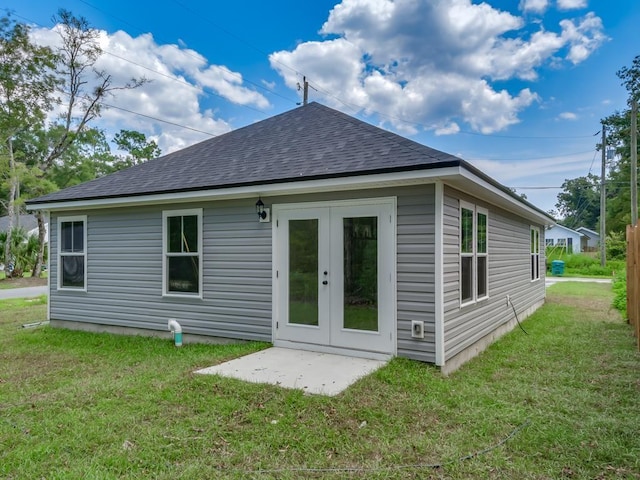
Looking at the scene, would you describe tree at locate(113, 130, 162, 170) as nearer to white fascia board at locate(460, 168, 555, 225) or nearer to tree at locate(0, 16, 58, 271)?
tree at locate(0, 16, 58, 271)

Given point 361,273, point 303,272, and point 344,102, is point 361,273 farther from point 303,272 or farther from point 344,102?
point 344,102

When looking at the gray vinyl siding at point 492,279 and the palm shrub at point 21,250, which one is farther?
the palm shrub at point 21,250

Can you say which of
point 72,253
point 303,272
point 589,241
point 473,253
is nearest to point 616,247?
point 589,241

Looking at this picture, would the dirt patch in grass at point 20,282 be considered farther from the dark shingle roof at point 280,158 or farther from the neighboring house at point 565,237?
the neighboring house at point 565,237

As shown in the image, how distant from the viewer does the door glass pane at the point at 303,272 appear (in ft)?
17.8

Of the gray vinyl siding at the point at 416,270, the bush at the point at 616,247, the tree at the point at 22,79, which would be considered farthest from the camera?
the bush at the point at 616,247

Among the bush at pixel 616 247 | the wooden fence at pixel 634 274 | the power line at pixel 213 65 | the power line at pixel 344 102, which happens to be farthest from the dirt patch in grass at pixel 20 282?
the bush at pixel 616 247

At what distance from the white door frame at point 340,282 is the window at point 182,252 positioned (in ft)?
4.75

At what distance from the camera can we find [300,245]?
5.55 m

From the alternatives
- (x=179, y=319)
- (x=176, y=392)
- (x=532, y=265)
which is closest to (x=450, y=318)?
(x=176, y=392)

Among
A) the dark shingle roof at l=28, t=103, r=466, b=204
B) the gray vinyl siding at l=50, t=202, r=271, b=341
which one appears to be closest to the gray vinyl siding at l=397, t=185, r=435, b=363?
the dark shingle roof at l=28, t=103, r=466, b=204

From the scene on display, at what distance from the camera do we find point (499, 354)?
5918 millimetres

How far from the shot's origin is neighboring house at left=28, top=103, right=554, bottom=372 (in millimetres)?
4781

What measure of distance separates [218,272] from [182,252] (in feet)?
2.60
